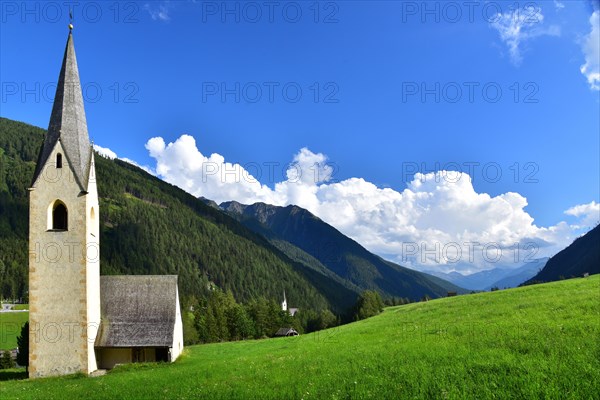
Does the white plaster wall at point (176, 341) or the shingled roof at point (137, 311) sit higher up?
the shingled roof at point (137, 311)

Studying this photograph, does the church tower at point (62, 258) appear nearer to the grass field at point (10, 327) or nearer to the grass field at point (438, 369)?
the grass field at point (438, 369)

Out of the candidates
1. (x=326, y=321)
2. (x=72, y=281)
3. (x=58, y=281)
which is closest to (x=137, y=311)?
(x=72, y=281)

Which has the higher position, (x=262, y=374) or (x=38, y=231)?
(x=38, y=231)

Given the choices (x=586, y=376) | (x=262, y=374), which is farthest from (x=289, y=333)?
(x=586, y=376)

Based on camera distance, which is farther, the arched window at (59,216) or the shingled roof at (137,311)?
the shingled roof at (137,311)

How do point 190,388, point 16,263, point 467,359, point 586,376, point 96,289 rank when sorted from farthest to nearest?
point 16,263 < point 96,289 < point 190,388 < point 467,359 < point 586,376

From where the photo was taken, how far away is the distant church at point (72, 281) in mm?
33938

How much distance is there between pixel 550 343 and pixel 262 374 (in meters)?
12.4

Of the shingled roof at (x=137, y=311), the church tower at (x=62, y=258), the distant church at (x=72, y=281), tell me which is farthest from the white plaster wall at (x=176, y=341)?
the church tower at (x=62, y=258)

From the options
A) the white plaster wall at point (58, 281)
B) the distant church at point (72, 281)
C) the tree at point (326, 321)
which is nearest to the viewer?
the white plaster wall at point (58, 281)

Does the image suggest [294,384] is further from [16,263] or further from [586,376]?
[16,263]

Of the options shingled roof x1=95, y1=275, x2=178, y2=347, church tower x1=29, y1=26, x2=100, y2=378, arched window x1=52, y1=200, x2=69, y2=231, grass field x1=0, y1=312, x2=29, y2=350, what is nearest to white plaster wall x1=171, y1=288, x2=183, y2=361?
shingled roof x1=95, y1=275, x2=178, y2=347

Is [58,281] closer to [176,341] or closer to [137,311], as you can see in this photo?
[137,311]

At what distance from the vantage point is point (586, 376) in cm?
1342
